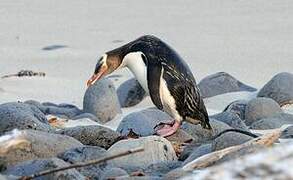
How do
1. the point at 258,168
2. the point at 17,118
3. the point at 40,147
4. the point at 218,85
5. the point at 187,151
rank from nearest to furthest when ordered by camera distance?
1. the point at 258,168
2. the point at 40,147
3. the point at 187,151
4. the point at 17,118
5. the point at 218,85

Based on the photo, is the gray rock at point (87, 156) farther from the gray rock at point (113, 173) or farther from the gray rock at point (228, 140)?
the gray rock at point (228, 140)

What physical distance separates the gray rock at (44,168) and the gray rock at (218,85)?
16.8 ft

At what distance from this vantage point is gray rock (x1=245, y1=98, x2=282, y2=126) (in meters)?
7.37

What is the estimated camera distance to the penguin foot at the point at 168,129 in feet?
18.4

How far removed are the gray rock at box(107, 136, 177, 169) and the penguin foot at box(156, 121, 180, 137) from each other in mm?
792

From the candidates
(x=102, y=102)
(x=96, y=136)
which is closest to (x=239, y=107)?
(x=102, y=102)

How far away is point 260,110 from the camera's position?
7.41 m

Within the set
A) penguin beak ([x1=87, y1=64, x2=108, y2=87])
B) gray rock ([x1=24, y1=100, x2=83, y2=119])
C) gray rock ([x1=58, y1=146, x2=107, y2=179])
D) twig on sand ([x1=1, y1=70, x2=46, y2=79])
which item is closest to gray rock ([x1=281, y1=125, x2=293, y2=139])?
gray rock ([x1=58, y1=146, x2=107, y2=179])

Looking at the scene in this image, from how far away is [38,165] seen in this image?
12.6 feet

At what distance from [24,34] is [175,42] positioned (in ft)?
7.36

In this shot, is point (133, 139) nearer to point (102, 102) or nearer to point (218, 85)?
point (102, 102)

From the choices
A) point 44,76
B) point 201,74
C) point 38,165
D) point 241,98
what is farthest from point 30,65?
point 38,165

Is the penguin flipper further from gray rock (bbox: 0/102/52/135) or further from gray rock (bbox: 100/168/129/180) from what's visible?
gray rock (bbox: 100/168/129/180)

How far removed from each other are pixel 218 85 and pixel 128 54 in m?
3.30
